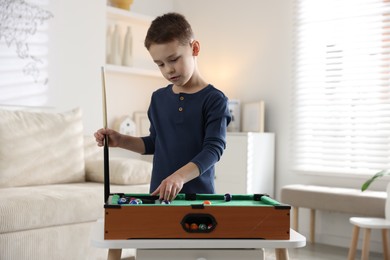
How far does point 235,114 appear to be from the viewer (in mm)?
4629

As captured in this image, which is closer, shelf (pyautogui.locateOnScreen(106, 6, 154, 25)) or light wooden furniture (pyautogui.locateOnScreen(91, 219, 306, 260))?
light wooden furniture (pyautogui.locateOnScreen(91, 219, 306, 260))

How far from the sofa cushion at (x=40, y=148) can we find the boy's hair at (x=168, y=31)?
1.93 meters

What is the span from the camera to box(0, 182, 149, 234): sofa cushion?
9.02 ft

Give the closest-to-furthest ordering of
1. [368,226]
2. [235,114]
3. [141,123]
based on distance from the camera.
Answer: [368,226] < [235,114] < [141,123]

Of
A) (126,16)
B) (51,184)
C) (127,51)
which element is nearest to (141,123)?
(127,51)

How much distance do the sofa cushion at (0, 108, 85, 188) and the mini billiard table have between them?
2.13m

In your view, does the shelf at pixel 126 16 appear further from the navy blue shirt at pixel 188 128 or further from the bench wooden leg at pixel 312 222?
the navy blue shirt at pixel 188 128

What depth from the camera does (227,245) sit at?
4.31 feet

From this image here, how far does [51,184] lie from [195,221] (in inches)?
92.1

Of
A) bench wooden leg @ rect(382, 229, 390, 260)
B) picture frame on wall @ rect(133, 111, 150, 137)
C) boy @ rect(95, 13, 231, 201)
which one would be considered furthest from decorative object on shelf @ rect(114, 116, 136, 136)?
boy @ rect(95, 13, 231, 201)

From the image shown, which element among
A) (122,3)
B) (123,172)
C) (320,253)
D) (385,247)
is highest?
(122,3)

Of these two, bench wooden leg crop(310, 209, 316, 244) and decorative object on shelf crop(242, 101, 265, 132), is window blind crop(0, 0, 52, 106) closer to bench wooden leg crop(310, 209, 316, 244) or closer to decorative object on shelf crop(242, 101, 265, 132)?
decorative object on shelf crop(242, 101, 265, 132)

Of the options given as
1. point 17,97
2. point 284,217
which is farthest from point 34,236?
point 284,217

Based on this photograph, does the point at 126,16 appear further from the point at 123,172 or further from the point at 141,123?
the point at 123,172
